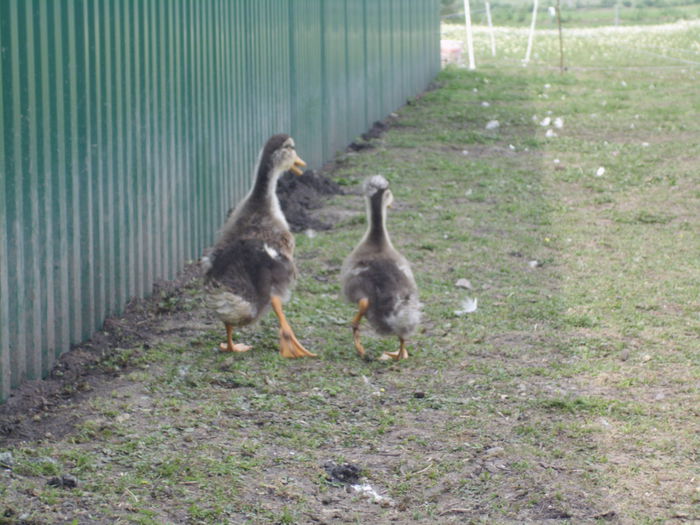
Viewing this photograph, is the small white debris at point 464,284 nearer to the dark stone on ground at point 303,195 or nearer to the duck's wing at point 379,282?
the duck's wing at point 379,282

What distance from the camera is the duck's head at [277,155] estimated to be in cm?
734

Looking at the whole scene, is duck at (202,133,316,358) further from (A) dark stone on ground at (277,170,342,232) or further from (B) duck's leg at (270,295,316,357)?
(A) dark stone on ground at (277,170,342,232)

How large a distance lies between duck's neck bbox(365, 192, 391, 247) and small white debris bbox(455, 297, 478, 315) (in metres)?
0.99

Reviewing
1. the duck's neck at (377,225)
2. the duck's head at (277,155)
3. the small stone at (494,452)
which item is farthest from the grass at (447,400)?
the duck's head at (277,155)

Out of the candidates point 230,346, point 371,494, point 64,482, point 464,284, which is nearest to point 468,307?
point 464,284

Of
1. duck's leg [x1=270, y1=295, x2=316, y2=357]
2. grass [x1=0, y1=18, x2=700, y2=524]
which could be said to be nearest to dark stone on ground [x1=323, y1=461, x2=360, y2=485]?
grass [x1=0, y1=18, x2=700, y2=524]

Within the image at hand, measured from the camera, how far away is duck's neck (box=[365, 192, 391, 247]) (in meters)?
7.13

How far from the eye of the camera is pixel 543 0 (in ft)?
160

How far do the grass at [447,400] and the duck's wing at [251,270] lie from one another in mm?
450

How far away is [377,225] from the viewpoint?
7.14 m

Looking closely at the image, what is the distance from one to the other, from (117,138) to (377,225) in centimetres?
203

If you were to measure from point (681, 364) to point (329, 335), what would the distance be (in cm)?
254

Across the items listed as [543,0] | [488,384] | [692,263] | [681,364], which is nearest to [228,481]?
[488,384]

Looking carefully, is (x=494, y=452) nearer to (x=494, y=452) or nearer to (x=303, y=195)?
(x=494, y=452)
